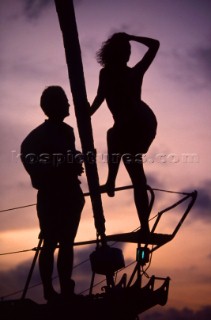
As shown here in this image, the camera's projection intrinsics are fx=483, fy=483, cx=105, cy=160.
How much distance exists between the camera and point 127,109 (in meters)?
6.71

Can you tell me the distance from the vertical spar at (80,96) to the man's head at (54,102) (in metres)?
0.21

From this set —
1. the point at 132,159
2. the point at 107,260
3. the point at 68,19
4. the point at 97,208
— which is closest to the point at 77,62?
the point at 68,19

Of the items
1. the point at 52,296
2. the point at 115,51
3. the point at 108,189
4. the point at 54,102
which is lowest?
the point at 52,296

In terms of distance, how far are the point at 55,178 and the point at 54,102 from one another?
965mm

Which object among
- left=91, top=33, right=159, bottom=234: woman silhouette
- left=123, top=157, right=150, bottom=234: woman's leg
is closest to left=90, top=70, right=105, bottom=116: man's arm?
left=91, top=33, right=159, bottom=234: woman silhouette

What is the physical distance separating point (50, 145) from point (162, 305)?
8.72 ft

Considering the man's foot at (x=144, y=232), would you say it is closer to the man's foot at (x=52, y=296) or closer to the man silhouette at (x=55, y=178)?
the man silhouette at (x=55, y=178)

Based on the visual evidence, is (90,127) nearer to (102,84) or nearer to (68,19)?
(102,84)

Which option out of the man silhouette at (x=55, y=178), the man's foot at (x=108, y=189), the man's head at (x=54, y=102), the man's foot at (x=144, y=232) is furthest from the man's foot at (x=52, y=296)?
the man's head at (x=54, y=102)

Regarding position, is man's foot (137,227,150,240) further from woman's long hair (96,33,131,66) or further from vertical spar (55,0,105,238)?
woman's long hair (96,33,131,66)

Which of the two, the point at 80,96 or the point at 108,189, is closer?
the point at 80,96

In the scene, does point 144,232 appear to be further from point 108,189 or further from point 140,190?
point 108,189

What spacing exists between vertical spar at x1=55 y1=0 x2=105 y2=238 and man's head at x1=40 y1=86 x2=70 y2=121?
0.21m

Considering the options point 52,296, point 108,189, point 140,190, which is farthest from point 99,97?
point 52,296
